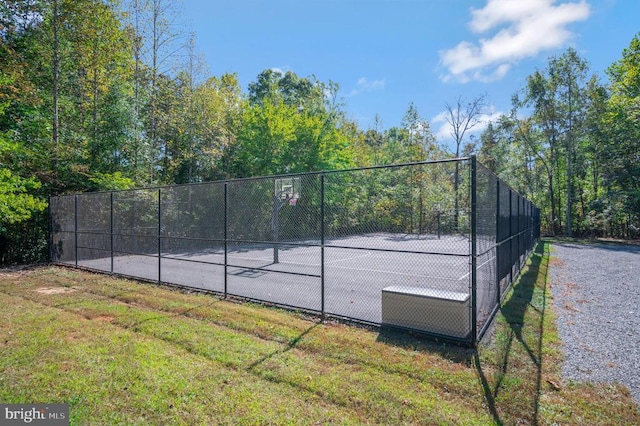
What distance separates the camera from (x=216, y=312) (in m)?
5.25

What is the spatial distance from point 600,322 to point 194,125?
56.2 ft

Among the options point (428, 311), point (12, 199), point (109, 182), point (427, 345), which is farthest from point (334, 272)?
point (109, 182)

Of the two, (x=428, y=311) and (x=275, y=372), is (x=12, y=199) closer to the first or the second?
(x=275, y=372)

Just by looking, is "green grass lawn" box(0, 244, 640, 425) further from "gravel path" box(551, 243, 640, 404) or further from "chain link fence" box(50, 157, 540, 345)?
"chain link fence" box(50, 157, 540, 345)

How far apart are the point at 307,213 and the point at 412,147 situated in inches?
849

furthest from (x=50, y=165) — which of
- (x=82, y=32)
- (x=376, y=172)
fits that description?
(x=376, y=172)

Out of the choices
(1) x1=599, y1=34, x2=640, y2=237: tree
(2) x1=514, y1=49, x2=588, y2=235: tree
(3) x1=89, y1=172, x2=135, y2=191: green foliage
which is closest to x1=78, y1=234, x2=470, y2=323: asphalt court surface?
(3) x1=89, y1=172, x2=135, y2=191: green foliage

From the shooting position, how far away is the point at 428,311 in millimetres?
4230

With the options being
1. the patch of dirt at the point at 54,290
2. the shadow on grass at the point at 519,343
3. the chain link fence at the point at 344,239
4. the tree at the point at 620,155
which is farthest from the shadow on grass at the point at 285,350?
the tree at the point at 620,155

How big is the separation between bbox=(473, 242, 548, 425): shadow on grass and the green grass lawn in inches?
0.7

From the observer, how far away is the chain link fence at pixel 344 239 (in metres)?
4.31

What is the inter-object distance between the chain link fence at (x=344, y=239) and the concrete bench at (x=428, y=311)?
0.01 metres

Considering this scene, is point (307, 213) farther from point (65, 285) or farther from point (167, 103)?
point (167, 103)

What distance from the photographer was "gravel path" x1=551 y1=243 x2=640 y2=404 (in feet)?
11.1
